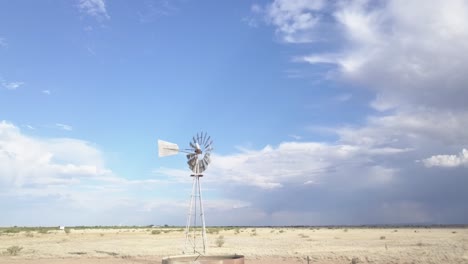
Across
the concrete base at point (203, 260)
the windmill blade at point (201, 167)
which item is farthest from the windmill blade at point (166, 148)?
the concrete base at point (203, 260)

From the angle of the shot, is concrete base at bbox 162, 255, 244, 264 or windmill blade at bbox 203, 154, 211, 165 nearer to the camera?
concrete base at bbox 162, 255, 244, 264

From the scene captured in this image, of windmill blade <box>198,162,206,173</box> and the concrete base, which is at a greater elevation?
windmill blade <box>198,162,206,173</box>

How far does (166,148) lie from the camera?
22062mm

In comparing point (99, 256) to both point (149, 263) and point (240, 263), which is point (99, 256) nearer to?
point (149, 263)

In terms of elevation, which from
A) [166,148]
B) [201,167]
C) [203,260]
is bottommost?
[203,260]

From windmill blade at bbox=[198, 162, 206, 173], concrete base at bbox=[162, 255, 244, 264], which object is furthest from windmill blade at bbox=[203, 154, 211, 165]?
concrete base at bbox=[162, 255, 244, 264]

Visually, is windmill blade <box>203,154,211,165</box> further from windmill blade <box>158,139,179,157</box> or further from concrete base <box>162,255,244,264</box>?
concrete base <box>162,255,244,264</box>

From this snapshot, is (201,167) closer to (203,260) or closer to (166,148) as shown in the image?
(166,148)

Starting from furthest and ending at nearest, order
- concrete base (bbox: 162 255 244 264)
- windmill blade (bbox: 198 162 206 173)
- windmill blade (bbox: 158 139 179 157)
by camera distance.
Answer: windmill blade (bbox: 198 162 206 173) < windmill blade (bbox: 158 139 179 157) < concrete base (bbox: 162 255 244 264)

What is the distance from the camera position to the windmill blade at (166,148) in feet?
71.6

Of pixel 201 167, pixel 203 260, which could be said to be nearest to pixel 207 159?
pixel 201 167

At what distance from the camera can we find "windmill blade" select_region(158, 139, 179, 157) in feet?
71.6

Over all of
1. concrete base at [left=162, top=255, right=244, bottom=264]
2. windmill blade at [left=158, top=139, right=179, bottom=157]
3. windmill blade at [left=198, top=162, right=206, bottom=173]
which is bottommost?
concrete base at [left=162, top=255, right=244, bottom=264]

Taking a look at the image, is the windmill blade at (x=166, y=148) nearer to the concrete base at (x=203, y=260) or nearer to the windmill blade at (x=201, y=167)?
the windmill blade at (x=201, y=167)
